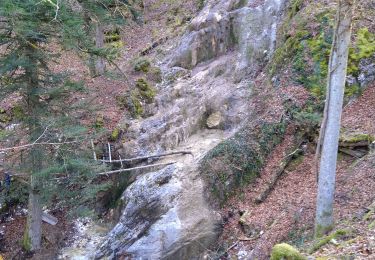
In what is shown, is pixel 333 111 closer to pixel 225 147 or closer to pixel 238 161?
pixel 238 161

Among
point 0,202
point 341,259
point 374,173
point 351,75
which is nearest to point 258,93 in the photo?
point 351,75

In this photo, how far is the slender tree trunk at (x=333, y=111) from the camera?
696 centimetres

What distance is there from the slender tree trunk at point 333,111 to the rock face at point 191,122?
3.96 metres

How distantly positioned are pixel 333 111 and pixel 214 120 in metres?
7.25

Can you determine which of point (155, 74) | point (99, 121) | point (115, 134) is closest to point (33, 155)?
point (115, 134)

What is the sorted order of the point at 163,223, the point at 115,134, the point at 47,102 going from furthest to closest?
the point at 115,134, the point at 47,102, the point at 163,223

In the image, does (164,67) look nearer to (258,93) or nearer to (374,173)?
(258,93)

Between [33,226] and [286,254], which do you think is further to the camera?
[33,226]

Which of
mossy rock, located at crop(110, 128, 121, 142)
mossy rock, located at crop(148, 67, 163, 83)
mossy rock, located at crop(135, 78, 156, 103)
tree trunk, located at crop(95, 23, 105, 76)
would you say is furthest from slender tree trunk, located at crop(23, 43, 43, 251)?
tree trunk, located at crop(95, 23, 105, 76)

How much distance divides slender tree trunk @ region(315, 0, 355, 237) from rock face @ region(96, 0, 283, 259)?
3.96 m

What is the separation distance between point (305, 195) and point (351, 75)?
13.9 ft

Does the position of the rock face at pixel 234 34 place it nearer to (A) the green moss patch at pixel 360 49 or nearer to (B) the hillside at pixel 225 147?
(B) the hillside at pixel 225 147

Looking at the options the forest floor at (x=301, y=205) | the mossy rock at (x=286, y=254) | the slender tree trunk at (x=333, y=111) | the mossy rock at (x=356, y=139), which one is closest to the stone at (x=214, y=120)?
the forest floor at (x=301, y=205)

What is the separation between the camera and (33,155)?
11.7 meters
